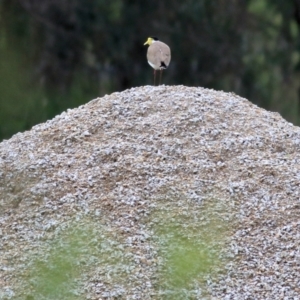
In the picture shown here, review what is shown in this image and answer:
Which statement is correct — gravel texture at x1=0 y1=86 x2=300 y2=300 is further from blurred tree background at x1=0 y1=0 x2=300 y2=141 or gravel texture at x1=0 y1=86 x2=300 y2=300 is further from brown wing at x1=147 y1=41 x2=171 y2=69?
blurred tree background at x1=0 y1=0 x2=300 y2=141

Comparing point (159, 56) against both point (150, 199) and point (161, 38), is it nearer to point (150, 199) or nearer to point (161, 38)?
point (150, 199)

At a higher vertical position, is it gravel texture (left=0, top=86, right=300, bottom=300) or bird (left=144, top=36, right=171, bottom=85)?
bird (left=144, top=36, right=171, bottom=85)

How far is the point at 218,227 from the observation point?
13.0ft

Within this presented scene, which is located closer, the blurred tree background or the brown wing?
the brown wing

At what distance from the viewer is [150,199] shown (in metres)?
4.09

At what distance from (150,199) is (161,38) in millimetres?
8080

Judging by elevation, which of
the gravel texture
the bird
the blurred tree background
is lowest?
the gravel texture

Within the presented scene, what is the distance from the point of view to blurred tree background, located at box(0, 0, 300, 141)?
11891 millimetres

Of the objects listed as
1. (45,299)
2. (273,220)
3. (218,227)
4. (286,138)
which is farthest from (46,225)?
(286,138)

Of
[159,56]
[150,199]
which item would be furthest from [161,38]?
[150,199]

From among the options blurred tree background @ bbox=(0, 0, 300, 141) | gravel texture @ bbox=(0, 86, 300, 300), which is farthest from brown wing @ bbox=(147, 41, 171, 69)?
blurred tree background @ bbox=(0, 0, 300, 141)

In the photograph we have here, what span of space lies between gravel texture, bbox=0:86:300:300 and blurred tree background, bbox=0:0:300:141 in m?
6.89

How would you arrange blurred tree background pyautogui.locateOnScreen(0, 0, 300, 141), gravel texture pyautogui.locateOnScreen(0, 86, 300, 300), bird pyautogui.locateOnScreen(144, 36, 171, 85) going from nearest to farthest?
gravel texture pyautogui.locateOnScreen(0, 86, 300, 300)
bird pyautogui.locateOnScreen(144, 36, 171, 85)
blurred tree background pyautogui.locateOnScreen(0, 0, 300, 141)

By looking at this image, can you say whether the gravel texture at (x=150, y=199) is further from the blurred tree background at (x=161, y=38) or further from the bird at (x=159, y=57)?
the blurred tree background at (x=161, y=38)
